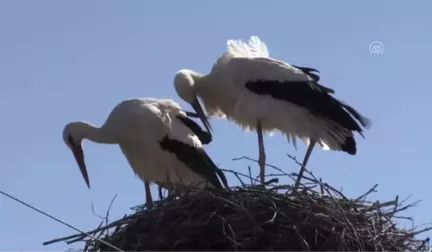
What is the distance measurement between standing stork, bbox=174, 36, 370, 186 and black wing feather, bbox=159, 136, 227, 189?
1.21 ft

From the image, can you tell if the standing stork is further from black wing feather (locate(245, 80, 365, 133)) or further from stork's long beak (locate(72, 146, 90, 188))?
stork's long beak (locate(72, 146, 90, 188))

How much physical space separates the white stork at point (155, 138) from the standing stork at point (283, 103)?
0.29m

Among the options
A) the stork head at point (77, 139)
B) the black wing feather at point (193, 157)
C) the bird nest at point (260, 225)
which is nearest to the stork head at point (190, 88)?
the black wing feather at point (193, 157)

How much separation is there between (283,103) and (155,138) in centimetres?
92

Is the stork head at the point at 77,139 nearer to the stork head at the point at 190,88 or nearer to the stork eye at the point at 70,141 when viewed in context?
the stork eye at the point at 70,141

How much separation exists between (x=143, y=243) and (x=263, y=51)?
313cm

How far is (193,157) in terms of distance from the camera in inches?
324

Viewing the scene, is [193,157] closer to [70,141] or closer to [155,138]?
[155,138]

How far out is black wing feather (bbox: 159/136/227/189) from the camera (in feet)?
26.7

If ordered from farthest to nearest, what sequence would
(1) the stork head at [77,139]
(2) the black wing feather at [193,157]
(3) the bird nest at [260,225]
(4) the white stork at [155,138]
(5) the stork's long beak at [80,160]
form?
1. (5) the stork's long beak at [80,160]
2. (1) the stork head at [77,139]
3. (4) the white stork at [155,138]
4. (2) the black wing feather at [193,157]
5. (3) the bird nest at [260,225]

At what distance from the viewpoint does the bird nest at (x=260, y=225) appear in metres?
5.86

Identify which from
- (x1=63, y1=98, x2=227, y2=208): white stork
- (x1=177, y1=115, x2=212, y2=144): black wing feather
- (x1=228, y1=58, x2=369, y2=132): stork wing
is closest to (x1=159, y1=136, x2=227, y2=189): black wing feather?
(x1=63, y1=98, x2=227, y2=208): white stork

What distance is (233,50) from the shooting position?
8.52 meters

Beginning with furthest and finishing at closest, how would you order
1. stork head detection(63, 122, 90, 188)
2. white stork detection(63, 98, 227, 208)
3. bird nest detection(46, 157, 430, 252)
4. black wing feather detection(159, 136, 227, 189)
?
stork head detection(63, 122, 90, 188) → white stork detection(63, 98, 227, 208) → black wing feather detection(159, 136, 227, 189) → bird nest detection(46, 157, 430, 252)
